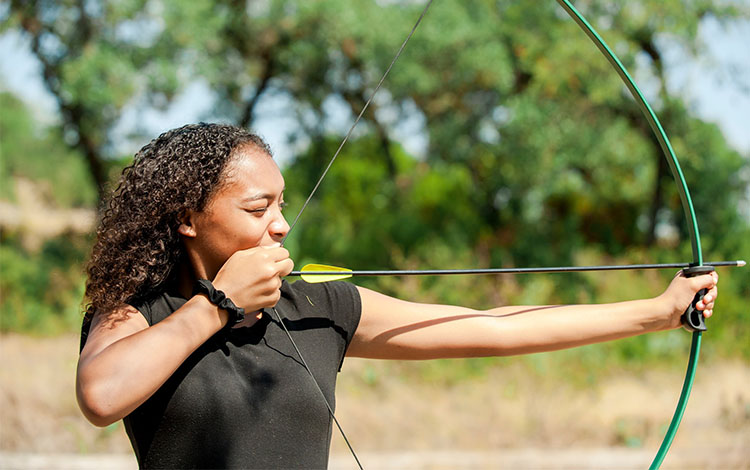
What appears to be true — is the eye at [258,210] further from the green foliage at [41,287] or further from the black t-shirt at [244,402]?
the green foliage at [41,287]

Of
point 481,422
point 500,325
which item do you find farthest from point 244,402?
point 481,422

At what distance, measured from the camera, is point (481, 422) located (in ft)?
16.9

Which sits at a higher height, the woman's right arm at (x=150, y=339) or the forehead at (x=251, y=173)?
the forehead at (x=251, y=173)

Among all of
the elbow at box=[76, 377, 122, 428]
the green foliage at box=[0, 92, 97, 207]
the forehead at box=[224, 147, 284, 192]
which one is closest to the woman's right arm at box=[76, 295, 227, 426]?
the elbow at box=[76, 377, 122, 428]

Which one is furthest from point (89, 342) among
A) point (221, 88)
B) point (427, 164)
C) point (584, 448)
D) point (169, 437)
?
point (427, 164)

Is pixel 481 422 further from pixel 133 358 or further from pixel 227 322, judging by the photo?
pixel 133 358

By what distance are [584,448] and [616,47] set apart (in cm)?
473

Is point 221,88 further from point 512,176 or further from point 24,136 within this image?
point 24,136

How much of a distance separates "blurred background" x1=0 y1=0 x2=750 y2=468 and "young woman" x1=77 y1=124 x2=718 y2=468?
133 inches

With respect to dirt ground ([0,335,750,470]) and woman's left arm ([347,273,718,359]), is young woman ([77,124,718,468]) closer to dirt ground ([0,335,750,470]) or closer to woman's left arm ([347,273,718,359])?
woman's left arm ([347,273,718,359])

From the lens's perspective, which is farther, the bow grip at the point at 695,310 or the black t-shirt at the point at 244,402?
the bow grip at the point at 695,310

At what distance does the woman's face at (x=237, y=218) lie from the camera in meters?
1.31

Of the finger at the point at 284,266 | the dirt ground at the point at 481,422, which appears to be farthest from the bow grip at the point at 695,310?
the dirt ground at the point at 481,422

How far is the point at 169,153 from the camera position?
139cm
